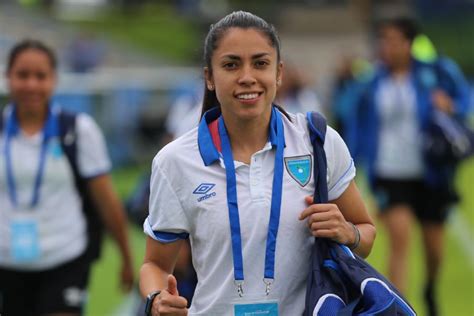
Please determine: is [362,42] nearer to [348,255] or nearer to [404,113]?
[404,113]

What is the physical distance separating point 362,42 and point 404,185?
37.2 m

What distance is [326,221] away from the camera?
4.09m

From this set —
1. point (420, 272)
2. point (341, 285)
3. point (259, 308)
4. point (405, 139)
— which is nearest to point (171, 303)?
point (259, 308)

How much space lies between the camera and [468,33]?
1441 inches

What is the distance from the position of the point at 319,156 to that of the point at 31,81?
9.22ft

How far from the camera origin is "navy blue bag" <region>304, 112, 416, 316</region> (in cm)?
399

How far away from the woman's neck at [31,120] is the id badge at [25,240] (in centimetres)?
53

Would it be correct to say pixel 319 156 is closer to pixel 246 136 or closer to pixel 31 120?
pixel 246 136

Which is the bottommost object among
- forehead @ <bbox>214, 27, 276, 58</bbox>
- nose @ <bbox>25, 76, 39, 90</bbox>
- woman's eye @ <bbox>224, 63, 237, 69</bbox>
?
woman's eye @ <bbox>224, 63, 237, 69</bbox>

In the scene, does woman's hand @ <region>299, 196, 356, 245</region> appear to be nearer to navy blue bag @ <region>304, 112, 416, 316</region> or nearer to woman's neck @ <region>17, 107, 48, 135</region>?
navy blue bag @ <region>304, 112, 416, 316</region>

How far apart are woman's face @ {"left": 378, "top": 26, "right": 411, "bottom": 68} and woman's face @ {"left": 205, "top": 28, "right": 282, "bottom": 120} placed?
5.21m

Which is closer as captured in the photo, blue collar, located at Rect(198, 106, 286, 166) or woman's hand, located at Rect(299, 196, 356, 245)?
woman's hand, located at Rect(299, 196, 356, 245)

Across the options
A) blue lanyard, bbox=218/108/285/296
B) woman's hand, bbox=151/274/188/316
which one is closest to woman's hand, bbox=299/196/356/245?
blue lanyard, bbox=218/108/285/296


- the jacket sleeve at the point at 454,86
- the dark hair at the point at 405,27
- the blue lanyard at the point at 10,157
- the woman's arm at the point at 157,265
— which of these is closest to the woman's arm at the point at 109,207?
the blue lanyard at the point at 10,157
